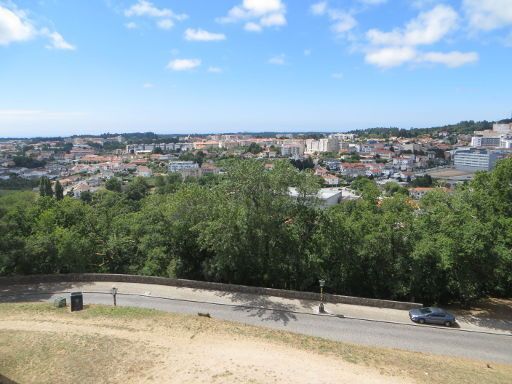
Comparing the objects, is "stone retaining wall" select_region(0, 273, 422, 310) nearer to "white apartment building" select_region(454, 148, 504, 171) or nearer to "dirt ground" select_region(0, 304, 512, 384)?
"dirt ground" select_region(0, 304, 512, 384)

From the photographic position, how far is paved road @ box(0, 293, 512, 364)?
15594 mm

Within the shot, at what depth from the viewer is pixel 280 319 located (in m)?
17.6

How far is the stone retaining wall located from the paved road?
1881mm

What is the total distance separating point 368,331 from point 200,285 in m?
9.43

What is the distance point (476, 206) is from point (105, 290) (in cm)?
2119

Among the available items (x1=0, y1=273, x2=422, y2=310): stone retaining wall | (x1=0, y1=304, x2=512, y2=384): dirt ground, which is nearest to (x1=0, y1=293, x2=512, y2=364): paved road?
(x1=0, y1=304, x2=512, y2=384): dirt ground

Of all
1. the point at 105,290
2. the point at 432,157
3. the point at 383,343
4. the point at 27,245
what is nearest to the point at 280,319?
the point at 383,343

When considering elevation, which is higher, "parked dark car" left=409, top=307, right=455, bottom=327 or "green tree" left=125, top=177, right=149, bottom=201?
"parked dark car" left=409, top=307, right=455, bottom=327

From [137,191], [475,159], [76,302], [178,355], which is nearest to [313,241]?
[178,355]

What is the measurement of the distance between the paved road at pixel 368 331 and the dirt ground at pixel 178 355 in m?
1.25

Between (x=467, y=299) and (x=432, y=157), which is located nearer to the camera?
(x=467, y=299)

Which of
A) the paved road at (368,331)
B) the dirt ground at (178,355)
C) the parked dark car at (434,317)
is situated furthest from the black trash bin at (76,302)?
the parked dark car at (434,317)

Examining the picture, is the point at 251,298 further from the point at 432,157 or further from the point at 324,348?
the point at 432,157

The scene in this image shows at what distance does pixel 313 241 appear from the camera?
21.8m
